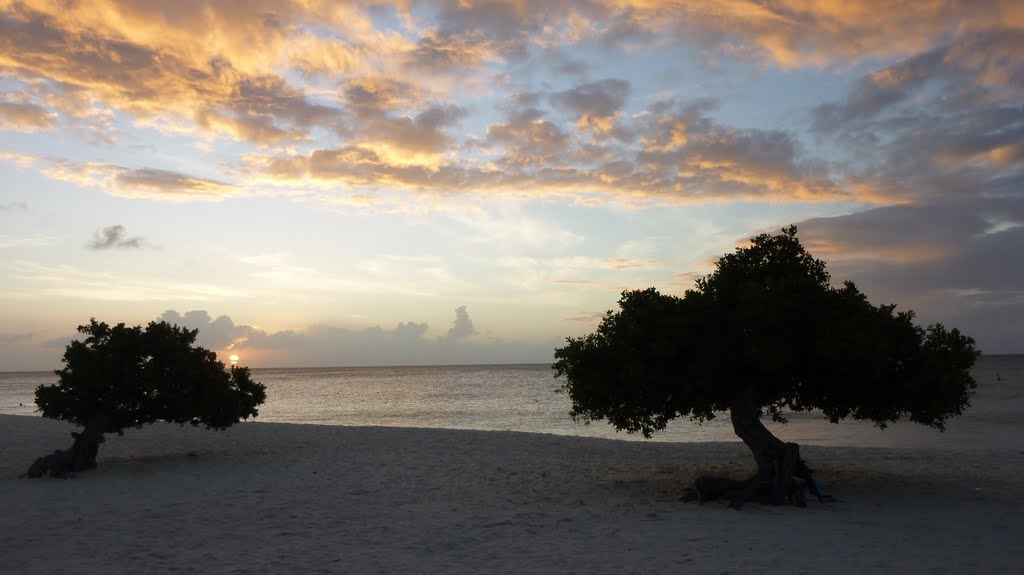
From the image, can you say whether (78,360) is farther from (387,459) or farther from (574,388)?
(574,388)

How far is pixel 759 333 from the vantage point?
1609cm

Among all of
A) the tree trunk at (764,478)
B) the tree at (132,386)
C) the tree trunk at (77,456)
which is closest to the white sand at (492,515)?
the tree trunk at (764,478)

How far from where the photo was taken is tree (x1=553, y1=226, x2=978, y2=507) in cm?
1603

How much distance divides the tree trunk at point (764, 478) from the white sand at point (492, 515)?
408 millimetres

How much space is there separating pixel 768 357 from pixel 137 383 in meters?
18.8

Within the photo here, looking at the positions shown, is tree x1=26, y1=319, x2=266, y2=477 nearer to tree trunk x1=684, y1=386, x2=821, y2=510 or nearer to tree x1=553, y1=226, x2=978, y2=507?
tree x1=553, y1=226, x2=978, y2=507

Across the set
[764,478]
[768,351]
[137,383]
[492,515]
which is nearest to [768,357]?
Result: [768,351]

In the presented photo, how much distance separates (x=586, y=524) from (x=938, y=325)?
32.9ft

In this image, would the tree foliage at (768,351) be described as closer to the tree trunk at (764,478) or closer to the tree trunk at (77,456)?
the tree trunk at (764,478)

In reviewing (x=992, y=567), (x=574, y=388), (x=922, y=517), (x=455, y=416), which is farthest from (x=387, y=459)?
(x=455, y=416)

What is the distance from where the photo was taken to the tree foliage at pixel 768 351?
1602 centimetres

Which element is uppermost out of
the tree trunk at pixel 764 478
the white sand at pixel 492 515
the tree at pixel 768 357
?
the tree at pixel 768 357

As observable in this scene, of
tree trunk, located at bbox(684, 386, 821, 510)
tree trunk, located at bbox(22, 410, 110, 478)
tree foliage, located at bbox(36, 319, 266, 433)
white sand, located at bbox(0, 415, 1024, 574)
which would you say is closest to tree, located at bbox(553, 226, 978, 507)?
tree trunk, located at bbox(684, 386, 821, 510)

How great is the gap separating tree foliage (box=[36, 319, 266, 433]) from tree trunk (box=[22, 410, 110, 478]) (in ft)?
0.22
